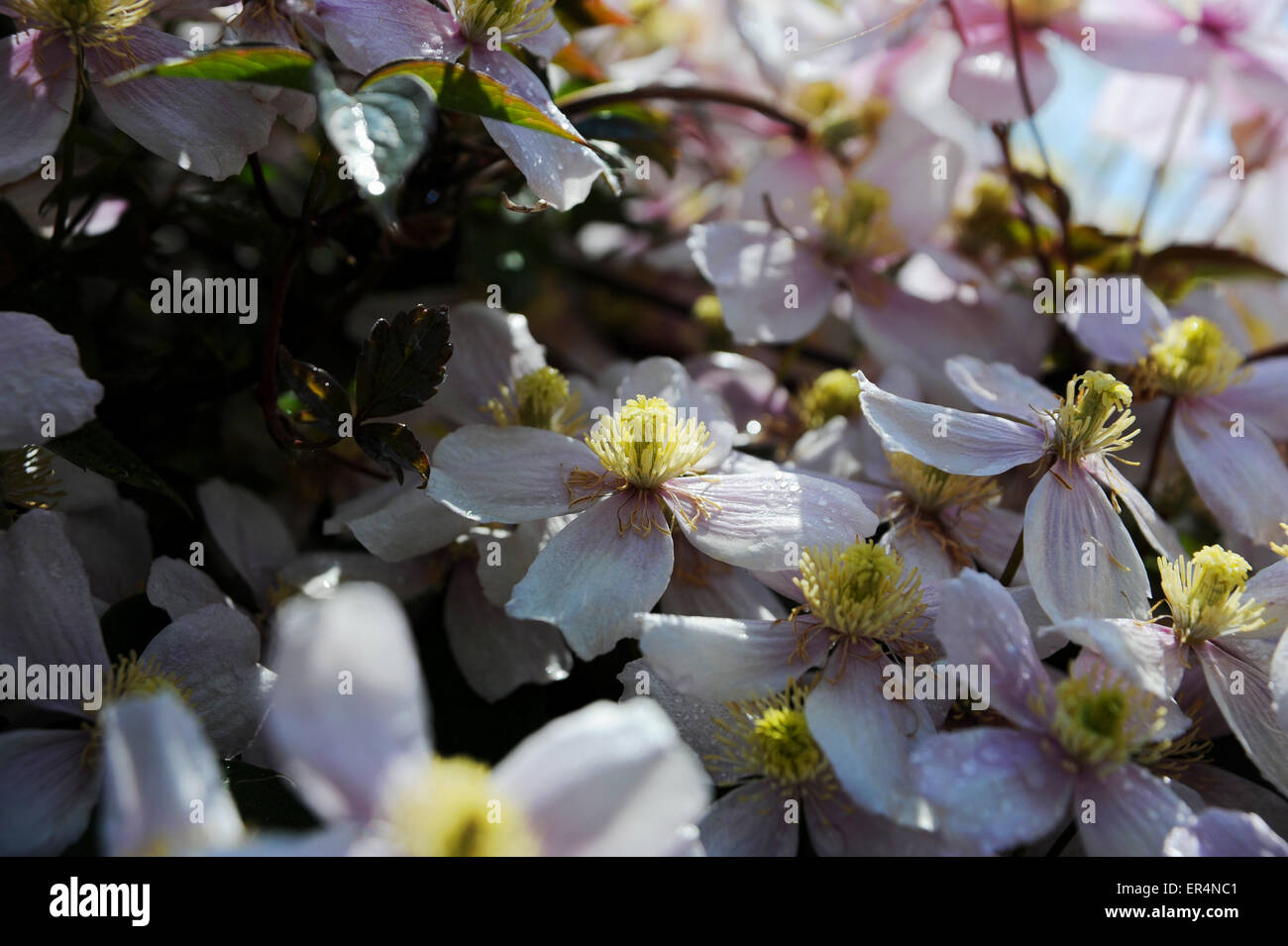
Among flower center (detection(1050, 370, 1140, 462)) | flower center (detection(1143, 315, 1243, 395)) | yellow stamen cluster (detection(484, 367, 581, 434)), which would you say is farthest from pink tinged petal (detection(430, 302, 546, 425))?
flower center (detection(1143, 315, 1243, 395))

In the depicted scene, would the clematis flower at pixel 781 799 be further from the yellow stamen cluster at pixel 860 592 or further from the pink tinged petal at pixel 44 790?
the pink tinged petal at pixel 44 790

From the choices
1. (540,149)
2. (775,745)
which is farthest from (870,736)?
(540,149)

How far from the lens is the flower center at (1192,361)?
2.40 ft

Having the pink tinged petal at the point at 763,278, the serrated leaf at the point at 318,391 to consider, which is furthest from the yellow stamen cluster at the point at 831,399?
the serrated leaf at the point at 318,391

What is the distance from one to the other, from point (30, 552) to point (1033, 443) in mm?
569

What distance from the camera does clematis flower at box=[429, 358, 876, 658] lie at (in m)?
0.55

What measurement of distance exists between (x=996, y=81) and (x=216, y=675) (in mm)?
737

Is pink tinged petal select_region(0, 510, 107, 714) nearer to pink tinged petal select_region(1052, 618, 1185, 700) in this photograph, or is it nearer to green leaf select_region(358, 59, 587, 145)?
green leaf select_region(358, 59, 587, 145)

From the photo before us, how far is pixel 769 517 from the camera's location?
1.90ft

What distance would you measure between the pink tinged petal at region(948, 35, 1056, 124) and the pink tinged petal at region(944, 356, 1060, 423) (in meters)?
0.25

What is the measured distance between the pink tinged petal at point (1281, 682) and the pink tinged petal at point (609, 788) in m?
0.31

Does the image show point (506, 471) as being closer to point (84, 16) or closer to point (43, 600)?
point (43, 600)

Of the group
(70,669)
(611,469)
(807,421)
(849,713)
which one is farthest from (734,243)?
(70,669)
